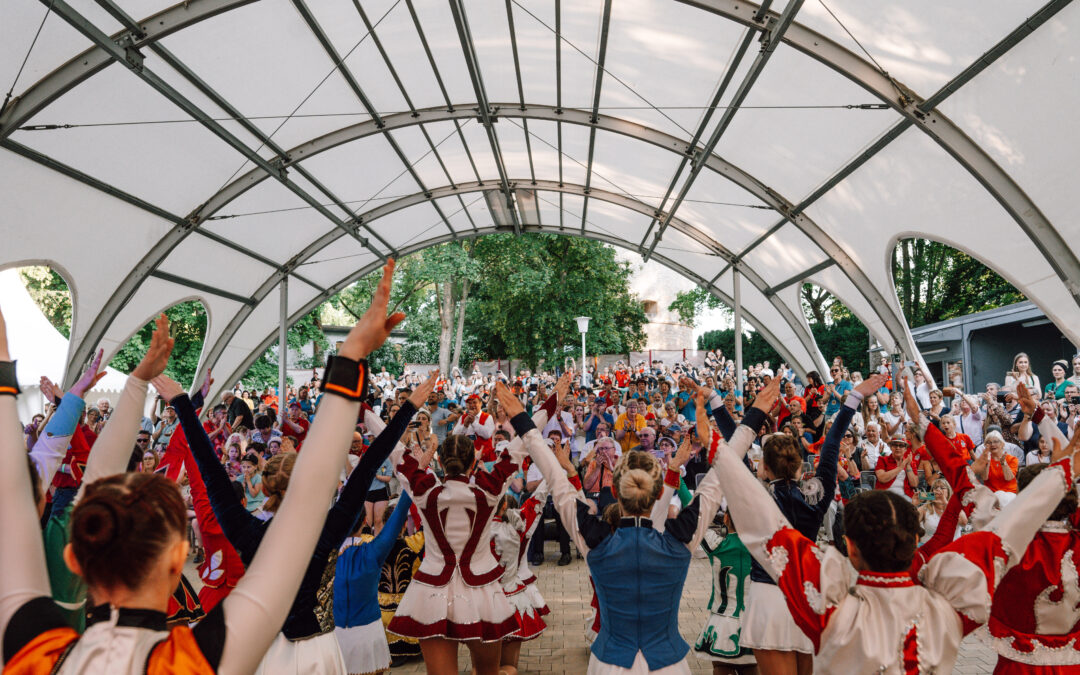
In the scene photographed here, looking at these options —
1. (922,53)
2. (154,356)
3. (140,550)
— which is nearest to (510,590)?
(154,356)

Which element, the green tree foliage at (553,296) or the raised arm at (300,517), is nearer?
the raised arm at (300,517)

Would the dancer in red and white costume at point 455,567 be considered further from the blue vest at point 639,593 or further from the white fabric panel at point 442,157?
the white fabric panel at point 442,157

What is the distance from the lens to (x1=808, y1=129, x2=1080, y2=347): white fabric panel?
28.1 ft

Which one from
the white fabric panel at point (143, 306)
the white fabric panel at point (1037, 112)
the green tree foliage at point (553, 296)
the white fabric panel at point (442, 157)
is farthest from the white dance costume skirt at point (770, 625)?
the green tree foliage at point (553, 296)

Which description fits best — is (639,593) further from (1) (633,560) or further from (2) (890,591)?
(2) (890,591)

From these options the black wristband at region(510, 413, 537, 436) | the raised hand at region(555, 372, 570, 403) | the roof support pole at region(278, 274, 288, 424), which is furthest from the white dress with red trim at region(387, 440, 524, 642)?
the roof support pole at region(278, 274, 288, 424)

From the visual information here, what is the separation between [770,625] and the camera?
3771mm

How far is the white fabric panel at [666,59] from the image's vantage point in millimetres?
9148

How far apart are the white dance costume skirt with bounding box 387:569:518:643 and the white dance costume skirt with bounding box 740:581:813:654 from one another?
4.64ft

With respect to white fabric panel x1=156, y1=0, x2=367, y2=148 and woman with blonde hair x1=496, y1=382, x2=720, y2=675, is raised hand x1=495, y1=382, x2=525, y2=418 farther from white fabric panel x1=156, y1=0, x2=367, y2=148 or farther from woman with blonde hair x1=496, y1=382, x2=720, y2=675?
white fabric panel x1=156, y1=0, x2=367, y2=148

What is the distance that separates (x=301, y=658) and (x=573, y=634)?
4235 mm

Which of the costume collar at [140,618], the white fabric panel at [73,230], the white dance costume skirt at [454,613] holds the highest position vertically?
the white fabric panel at [73,230]

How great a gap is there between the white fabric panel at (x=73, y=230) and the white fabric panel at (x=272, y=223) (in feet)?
4.77

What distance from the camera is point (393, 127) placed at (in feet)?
42.3
